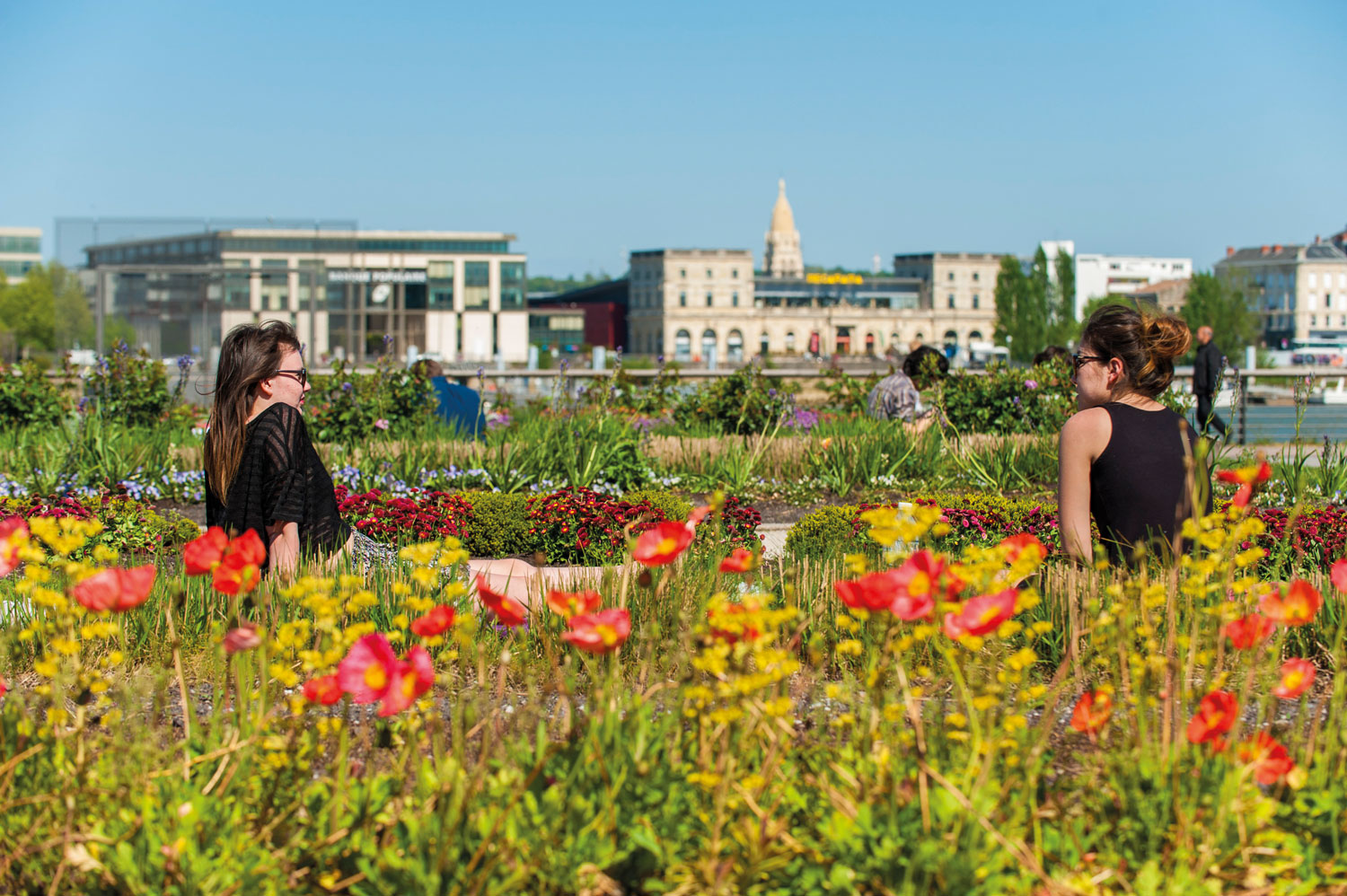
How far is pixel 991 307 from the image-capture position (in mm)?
126625

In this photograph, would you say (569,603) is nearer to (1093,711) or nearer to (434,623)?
(434,623)

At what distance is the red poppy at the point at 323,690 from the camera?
1846mm

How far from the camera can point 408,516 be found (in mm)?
5859

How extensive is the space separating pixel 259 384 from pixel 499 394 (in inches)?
390

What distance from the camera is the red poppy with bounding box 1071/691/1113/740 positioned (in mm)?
1947

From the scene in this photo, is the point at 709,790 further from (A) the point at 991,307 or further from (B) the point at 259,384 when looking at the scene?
(A) the point at 991,307

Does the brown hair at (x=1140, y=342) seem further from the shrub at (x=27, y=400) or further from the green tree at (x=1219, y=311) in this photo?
the green tree at (x=1219, y=311)

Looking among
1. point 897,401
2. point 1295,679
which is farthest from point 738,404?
point 1295,679

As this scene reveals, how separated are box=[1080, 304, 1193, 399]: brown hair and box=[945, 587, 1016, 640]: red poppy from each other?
1.73 meters

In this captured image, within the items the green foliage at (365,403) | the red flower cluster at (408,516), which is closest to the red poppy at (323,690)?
the red flower cluster at (408,516)

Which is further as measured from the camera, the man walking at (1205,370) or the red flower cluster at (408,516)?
the man walking at (1205,370)

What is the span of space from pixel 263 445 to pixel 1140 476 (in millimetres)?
2489

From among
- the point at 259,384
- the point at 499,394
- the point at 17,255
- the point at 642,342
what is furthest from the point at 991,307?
the point at 259,384

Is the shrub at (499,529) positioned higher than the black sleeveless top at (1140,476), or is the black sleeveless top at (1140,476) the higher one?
the black sleeveless top at (1140,476)
